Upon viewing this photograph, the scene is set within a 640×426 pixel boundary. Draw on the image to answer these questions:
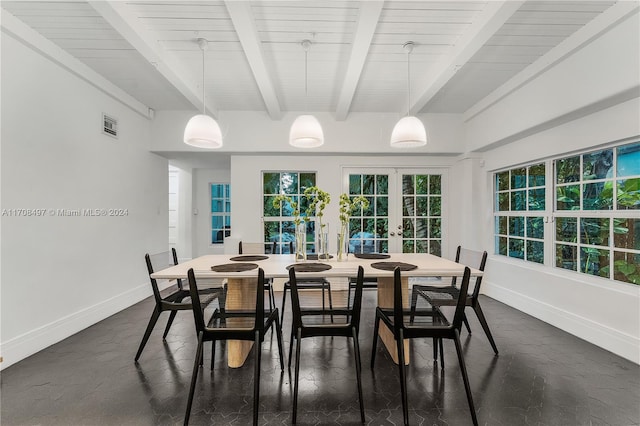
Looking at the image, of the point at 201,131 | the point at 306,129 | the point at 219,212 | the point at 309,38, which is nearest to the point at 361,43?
the point at 309,38

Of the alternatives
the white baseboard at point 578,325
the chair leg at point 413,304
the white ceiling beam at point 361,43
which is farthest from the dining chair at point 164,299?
the white baseboard at point 578,325

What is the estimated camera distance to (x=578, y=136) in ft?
9.43

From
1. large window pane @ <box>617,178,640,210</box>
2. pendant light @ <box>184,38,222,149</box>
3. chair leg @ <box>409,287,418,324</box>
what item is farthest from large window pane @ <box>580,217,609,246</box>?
pendant light @ <box>184,38,222,149</box>

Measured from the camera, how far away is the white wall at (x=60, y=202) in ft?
7.83

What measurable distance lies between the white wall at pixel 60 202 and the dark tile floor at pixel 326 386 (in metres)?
0.39

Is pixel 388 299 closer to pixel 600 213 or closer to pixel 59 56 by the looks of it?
pixel 600 213

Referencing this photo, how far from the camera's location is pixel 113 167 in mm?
3635

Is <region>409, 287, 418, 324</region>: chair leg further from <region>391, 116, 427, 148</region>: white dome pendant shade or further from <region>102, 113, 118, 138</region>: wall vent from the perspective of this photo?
<region>102, 113, 118, 138</region>: wall vent

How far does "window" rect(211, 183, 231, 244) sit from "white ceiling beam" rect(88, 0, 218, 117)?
11.6 ft

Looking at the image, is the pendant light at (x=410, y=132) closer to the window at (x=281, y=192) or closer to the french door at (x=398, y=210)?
the french door at (x=398, y=210)

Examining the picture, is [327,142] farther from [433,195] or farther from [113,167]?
[113,167]

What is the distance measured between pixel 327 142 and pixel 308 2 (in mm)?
2380

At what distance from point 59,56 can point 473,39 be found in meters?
3.72

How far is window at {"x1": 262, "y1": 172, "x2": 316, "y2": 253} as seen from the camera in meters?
4.86
